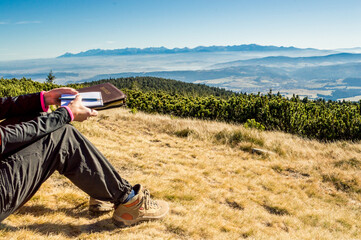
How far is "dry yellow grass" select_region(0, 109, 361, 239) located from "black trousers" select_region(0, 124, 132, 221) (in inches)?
14.4

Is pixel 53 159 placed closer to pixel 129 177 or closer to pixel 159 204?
pixel 159 204

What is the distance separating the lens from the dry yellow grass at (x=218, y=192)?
245 centimetres

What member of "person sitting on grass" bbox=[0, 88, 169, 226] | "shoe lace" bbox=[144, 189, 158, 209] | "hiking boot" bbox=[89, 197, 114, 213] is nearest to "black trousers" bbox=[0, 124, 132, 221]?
"person sitting on grass" bbox=[0, 88, 169, 226]

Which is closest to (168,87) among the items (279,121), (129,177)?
(279,121)

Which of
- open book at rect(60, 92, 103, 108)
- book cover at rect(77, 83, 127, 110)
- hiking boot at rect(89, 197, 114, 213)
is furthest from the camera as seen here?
hiking boot at rect(89, 197, 114, 213)

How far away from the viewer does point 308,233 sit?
2.96 metres

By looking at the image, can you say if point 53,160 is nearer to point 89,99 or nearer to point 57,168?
point 57,168

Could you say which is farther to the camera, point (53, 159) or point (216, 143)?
point (216, 143)

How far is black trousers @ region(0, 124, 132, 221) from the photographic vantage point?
1736 mm

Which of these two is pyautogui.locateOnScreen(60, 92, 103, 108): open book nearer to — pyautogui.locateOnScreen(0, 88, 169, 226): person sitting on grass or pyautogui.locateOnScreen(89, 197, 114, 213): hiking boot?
pyautogui.locateOnScreen(0, 88, 169, 226): person sitting on grass

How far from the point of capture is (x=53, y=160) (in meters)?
1.97

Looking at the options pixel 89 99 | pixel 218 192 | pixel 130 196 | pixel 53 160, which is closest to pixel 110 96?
pixel 89 99

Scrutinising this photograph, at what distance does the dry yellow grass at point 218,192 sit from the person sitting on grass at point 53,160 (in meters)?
0.24

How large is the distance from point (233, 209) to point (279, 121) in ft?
28.4
